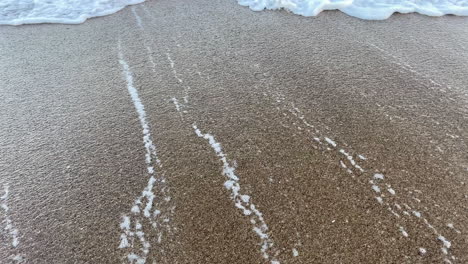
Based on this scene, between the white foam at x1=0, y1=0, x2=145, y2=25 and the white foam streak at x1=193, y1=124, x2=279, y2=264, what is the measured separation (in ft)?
6.50

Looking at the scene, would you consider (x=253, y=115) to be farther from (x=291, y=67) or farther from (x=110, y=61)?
(x=110, y=61)

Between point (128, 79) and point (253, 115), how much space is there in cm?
77

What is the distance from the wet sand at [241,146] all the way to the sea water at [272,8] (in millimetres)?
317

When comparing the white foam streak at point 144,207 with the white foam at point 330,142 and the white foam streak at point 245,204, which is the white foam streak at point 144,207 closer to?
the white foam streak at point 245,204

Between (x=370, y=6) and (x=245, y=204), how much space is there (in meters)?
2.25

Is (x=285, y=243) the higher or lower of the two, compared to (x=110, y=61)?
lower

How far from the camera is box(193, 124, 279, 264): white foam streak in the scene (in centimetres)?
106

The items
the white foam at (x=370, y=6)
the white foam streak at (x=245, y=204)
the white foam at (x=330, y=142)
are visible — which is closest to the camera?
the white foam streak at (x=245, y=204)

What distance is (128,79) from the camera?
1868 millimetres

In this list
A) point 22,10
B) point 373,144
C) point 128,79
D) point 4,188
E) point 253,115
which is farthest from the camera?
point 22,10

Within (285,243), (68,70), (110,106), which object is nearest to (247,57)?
(110,106)

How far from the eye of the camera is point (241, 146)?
1.43 m

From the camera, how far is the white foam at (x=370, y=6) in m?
2.57

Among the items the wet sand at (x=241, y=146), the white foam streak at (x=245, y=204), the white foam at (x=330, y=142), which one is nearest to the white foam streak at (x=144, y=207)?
the wet sand at (x=241, y=146)
